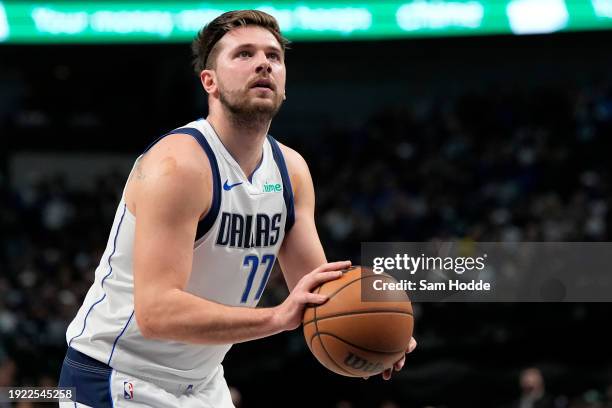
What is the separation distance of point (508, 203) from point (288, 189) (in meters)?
10.1

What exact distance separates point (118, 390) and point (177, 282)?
2.31ft

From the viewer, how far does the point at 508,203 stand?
13719 mm

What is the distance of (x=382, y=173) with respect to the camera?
1518 cm

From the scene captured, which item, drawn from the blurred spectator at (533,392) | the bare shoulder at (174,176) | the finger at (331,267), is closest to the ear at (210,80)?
the bare shoulder at (174,176)

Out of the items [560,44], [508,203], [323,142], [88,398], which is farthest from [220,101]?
[560,44]

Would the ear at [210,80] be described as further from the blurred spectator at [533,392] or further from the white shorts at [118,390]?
the blurred spectator at [533,392]

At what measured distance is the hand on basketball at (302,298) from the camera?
333cm

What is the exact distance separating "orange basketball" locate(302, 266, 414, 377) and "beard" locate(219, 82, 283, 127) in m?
0.78

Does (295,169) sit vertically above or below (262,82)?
below

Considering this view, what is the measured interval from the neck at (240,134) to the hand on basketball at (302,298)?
79cm

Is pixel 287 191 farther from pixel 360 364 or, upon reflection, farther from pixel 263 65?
pixel 360 364

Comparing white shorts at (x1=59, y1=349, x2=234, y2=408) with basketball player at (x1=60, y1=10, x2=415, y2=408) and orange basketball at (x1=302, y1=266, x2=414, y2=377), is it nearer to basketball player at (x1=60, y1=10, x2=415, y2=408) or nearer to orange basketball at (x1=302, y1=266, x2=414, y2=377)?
basketball player at (x1=60, y1=10, x2=415, y2=408)

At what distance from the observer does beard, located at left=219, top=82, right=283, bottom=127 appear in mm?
3814

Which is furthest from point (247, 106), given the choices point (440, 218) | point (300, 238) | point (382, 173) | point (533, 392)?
point (382, 173)
